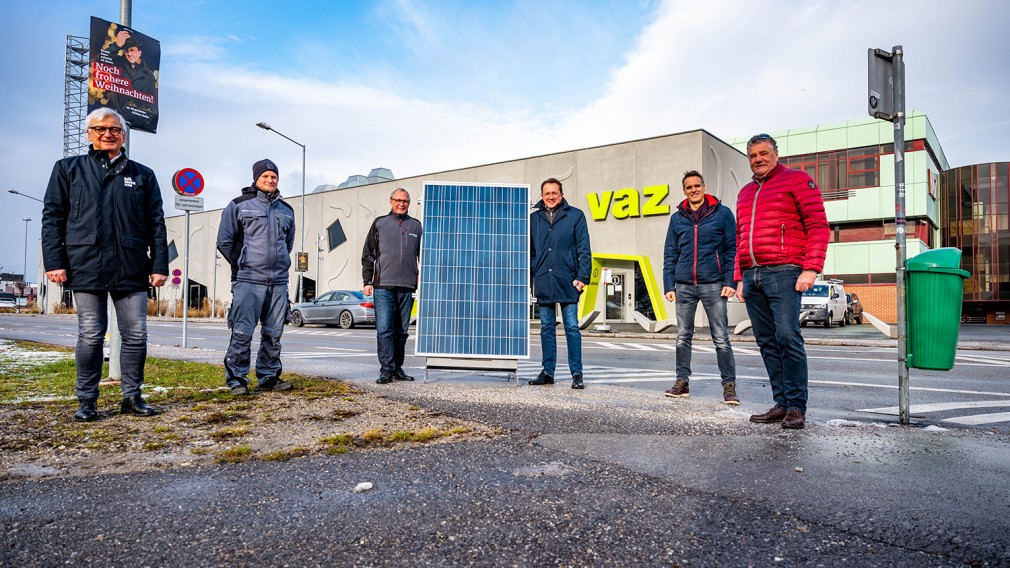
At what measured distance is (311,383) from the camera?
21.0 feet

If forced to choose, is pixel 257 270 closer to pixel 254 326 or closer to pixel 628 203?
pixel 254 326

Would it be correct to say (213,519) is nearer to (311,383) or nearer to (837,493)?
(837,493)

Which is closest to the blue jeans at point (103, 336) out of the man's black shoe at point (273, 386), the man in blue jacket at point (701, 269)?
the man's black shoe at point (273, 386)

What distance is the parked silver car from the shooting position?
22.4m

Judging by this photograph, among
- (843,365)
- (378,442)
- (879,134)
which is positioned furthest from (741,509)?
A: (879,134)

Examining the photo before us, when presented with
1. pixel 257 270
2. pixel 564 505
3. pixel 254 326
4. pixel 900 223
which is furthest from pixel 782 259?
pixel 254 326

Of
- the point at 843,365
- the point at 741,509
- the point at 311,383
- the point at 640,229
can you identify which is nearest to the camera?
the point at 741,509

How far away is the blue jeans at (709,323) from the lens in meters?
5.78

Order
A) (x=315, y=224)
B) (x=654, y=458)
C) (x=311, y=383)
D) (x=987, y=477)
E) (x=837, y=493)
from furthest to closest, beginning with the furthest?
(x=315, y=224) → (x=311, y=383) → (x=654, y=458) → (x=987, y=477) → (x=837, y=493)

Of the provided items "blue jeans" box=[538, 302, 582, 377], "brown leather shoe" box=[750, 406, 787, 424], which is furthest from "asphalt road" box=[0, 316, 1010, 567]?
"blue jeans" box=[538, 302, 582, 377]

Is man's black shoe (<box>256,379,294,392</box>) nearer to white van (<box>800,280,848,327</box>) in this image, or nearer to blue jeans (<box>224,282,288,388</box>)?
blue jeans (<box>224,282,288,388</box>)

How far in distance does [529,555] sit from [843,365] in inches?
378

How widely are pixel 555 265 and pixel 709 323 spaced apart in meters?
1.72

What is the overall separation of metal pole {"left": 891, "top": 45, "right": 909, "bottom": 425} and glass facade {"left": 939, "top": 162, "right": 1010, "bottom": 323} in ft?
190
